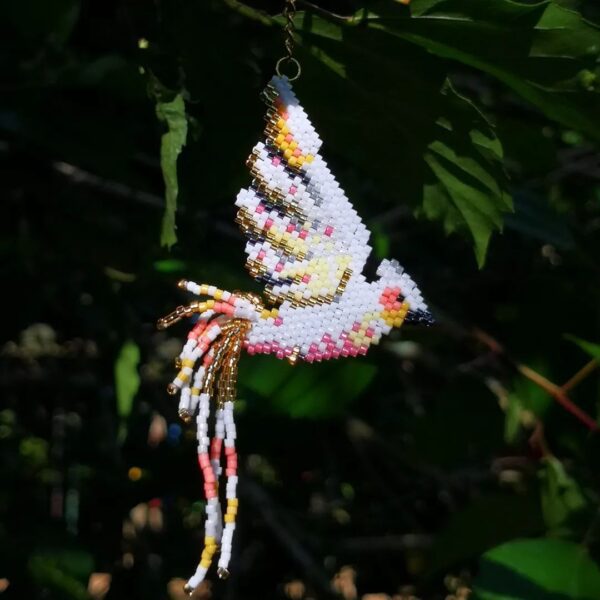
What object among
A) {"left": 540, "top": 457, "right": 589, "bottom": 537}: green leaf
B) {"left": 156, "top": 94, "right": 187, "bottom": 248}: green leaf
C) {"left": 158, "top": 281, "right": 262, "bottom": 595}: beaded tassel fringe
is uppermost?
{"left": 156, "top": 94, "right": 187, "bottom": 248}: green leaf

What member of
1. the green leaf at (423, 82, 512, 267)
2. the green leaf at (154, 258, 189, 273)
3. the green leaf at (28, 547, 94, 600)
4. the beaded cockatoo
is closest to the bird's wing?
the beaded cockatoo

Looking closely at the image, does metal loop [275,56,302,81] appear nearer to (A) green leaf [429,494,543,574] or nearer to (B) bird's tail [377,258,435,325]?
(B) bird's tail [377,258,435,325]

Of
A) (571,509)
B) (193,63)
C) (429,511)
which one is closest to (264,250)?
(193,63)

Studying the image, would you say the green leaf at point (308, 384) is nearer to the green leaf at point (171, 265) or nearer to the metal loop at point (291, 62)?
the green leaf at point (171, 265)

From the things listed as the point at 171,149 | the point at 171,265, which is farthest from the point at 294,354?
the point at 171,265

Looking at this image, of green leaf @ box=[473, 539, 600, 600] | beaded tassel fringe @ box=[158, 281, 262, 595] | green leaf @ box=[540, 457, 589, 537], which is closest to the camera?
beaded tassel fringe @ box=[158, 281, 262, 595]

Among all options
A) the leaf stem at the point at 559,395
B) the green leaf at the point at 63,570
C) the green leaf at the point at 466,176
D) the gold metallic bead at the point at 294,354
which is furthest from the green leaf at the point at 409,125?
the green leaf at the point at 63,570

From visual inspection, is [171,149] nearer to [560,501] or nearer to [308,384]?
[308,384]
